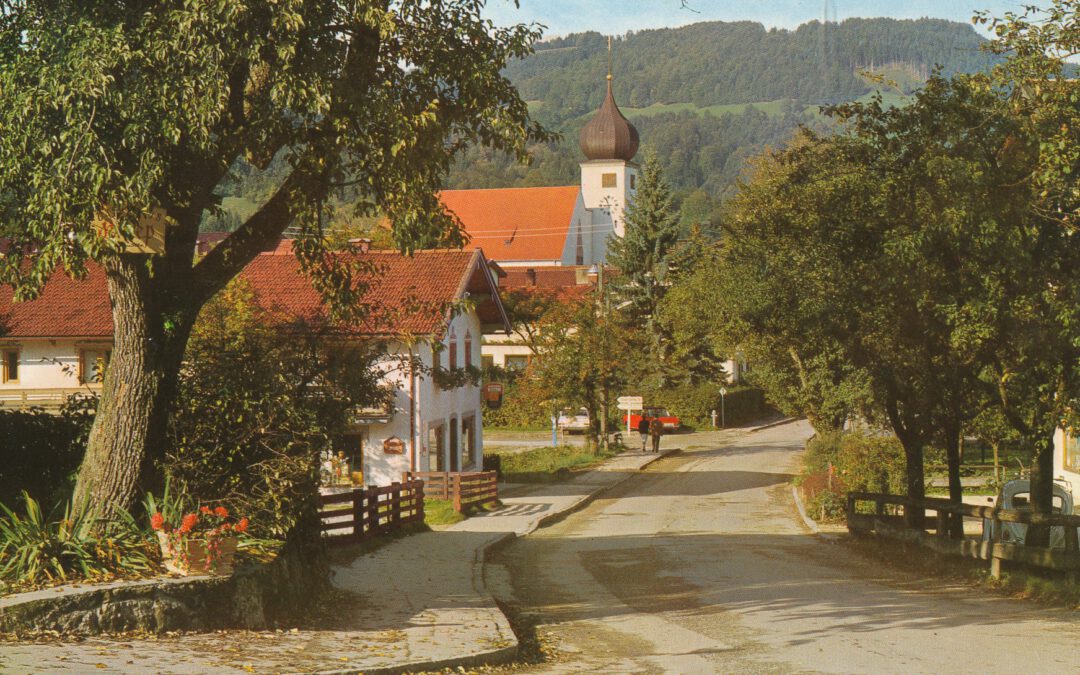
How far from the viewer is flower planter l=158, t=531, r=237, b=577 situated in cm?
1095

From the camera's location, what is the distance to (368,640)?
37.7ft

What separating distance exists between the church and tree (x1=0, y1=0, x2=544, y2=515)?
3495 inches

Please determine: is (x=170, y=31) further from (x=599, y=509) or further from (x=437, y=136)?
(x=599, y=509)

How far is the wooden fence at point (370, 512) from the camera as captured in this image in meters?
20.7

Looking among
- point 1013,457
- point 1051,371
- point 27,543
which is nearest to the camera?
point 27,543

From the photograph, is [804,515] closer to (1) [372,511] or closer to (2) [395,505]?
(2) [395,505]

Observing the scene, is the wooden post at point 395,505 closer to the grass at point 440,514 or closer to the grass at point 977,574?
the grass at point 440,514

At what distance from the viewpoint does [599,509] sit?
34.7 meters

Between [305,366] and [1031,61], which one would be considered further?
[305,366]

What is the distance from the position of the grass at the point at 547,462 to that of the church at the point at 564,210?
48709 mm

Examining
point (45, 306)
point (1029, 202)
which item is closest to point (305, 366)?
point (1029, 202)

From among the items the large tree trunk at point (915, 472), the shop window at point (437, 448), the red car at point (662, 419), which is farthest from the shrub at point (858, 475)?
the red car at point (662, 419)

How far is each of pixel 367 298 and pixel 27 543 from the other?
2528 centimetres

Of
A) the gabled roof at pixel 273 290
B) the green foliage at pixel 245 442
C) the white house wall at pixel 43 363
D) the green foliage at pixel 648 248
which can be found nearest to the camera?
the green foliage at pixel 245 442
